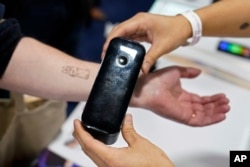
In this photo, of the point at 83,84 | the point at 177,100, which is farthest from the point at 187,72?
the point at 83,84

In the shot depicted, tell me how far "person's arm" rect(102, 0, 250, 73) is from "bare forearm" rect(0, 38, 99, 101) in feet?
0.43

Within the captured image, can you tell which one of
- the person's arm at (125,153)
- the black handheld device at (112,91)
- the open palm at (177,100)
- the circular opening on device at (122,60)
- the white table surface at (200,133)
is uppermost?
the circular opening on device at (122,60)

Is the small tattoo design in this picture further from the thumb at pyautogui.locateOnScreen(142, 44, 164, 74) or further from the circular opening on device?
the circular opening on device

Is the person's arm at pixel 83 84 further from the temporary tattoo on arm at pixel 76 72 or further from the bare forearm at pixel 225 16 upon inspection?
the bare forearm at pixel 225 16

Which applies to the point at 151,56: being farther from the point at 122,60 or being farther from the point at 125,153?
the point at 125,153

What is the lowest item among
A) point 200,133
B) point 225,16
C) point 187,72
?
point 200,133

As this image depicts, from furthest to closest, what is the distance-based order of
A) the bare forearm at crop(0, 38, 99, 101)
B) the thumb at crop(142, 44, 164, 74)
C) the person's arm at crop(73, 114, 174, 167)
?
the bare forearm at crop(0, 38, 99, 101) < the thumb at crop(142, 44, 164, 74) < the person's arm at crop(73, 114, 174, 167)

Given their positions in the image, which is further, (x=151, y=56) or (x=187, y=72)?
(x=187, y=72)

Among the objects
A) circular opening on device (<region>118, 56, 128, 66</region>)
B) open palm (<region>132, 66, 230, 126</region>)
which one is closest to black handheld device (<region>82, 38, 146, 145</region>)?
circular opening on device (<region>118, 56, 128, 66</region>)

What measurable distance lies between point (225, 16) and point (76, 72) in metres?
0.30

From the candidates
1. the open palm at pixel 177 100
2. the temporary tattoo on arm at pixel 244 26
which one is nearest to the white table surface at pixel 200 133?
the open palm at pixel 177 100

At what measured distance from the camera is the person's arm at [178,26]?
0.60 meters

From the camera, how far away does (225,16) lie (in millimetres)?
655

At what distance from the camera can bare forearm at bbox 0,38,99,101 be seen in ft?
2.18
